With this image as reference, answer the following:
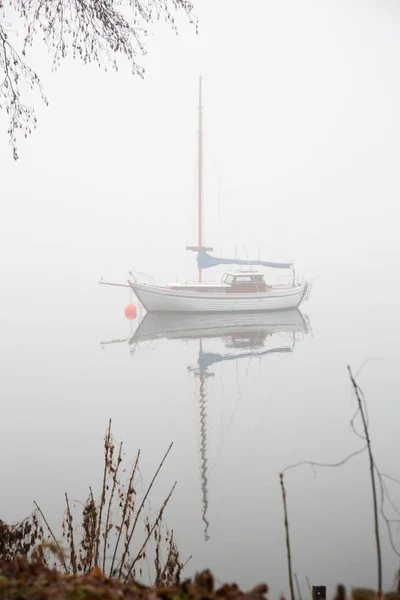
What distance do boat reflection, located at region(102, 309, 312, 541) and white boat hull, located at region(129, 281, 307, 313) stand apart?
513 millimetres

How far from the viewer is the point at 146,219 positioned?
133125mm

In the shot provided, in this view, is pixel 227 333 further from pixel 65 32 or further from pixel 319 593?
pixel 319 593

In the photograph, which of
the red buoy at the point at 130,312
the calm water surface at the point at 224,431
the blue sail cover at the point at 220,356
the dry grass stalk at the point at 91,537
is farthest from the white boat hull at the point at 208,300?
the dry grass stalk at the point at 91,537

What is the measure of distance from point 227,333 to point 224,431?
14687mm

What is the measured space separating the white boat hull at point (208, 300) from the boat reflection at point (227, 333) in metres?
0.51

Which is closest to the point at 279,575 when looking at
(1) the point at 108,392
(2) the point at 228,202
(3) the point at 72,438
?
(3) the point at 72,438

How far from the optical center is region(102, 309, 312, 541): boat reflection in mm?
19453

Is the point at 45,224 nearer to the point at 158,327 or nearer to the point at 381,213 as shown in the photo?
the point at 381,213

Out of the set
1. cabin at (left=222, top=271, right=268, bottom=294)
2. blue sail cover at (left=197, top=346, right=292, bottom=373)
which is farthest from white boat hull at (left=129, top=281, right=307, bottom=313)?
blue sail cover at (left=197, top=346, right=292, bottom=373)

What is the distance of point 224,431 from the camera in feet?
35.9

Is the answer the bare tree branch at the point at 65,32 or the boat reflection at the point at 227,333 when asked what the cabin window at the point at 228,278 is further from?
the bare tree branch at the point at 65,32

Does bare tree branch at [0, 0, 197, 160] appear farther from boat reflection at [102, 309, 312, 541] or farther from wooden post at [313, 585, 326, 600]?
boat reflection at [102, 309, 312, 541]

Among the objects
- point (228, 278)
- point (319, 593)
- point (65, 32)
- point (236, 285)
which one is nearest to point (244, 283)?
point (236, 285)

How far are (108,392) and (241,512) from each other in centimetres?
812
